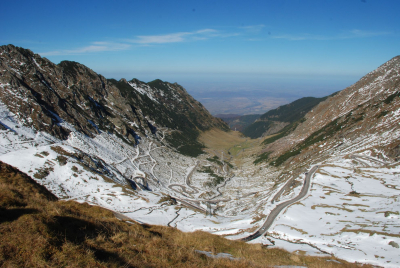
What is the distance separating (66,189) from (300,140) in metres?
93.3

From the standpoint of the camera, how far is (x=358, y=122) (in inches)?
3287

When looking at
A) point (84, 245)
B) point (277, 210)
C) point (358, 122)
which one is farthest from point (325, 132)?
point (84, 245)

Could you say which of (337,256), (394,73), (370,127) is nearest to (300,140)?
(370,127)

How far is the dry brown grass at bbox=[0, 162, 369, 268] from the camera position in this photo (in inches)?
393

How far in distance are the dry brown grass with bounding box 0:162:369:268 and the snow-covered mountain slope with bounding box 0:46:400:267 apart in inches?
562

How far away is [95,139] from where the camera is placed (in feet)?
279

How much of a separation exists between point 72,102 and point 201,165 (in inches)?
2334

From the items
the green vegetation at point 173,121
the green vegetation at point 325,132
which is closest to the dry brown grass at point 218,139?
the green vegetation at point 173,121

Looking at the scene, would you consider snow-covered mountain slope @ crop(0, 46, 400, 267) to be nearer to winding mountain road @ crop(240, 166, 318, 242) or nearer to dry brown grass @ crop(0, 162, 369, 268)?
winding mountain road @ crop(240, 166, 318, 242)

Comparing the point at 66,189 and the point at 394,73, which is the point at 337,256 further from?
the point at 394,73

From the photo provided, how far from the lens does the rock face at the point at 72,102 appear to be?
75000mm

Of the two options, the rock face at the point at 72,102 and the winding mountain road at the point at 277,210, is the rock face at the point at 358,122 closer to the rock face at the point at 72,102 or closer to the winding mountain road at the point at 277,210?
the winding mountain road at the point at 277,210

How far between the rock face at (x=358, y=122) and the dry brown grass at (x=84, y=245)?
6356 centimetres

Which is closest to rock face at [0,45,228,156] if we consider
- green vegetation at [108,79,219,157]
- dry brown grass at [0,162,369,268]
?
green vegetation at [108,79,219,157]
